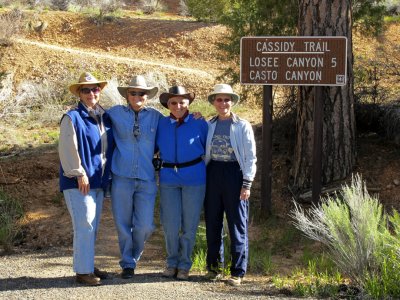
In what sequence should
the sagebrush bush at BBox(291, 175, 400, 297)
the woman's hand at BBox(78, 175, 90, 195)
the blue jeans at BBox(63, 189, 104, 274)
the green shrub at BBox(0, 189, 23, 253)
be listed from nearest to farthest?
1. the sagebrush bush at BBox(291, 175, 400, 297)
2. the woman's hand at BBox(78, 175, 90, 195)
3. the blue jeans at BBox(63, 189, 104, 274)
4. the green shrub at BBox(0, 189, 23, 253)

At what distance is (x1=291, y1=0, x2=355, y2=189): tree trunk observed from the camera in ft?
32.1

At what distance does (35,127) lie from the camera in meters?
15.2

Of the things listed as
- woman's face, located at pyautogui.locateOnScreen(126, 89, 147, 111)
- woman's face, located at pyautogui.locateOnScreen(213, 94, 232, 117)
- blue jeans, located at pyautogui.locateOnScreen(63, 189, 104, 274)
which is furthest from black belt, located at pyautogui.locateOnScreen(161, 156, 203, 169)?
blue jeans, located at pyautogui.locateOnScreen(63, 189, 104, 274)

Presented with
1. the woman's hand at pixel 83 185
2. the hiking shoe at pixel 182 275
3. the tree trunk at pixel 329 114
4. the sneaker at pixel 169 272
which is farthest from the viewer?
the tree trunk at pixel 329 114

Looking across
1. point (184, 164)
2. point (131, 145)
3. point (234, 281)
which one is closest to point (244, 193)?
point (184, 164)

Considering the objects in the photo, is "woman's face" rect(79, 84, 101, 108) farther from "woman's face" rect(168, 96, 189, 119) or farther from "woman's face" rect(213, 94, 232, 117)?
"woman's face" rect(213, 94, 232, 117)

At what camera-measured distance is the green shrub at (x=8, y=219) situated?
8.84m

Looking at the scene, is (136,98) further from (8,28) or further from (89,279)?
(8,28)

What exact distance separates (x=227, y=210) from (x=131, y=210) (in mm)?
921

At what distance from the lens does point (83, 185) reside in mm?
6738

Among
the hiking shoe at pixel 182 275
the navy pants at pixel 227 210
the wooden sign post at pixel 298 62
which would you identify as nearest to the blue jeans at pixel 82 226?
the hiking shoe at pixel 182 275

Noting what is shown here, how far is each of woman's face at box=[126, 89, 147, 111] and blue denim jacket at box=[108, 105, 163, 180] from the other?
0.16 feet

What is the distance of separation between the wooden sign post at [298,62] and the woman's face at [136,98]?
2.20 meters

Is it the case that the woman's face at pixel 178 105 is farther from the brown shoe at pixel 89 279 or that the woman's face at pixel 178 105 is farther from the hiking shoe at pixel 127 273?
the brown shoe at pixel 89 279
